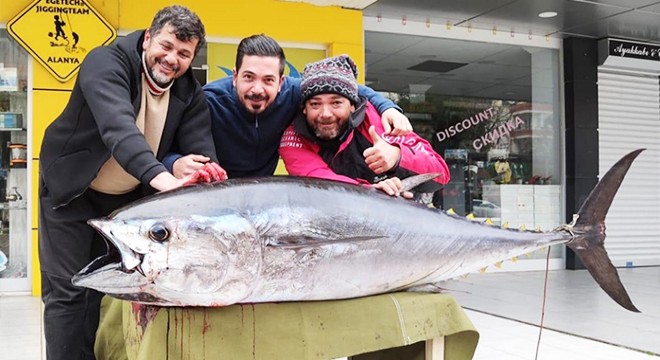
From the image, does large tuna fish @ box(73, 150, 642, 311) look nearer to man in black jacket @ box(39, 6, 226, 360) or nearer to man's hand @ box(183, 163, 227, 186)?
man's hand @ box(183, 163, 227, 186)

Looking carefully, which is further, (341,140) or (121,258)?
(341,140)

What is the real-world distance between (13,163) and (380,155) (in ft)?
18.0

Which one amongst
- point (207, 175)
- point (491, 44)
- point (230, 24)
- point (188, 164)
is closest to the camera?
point (207, 175)

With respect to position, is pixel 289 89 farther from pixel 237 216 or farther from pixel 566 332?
pixel 566 332

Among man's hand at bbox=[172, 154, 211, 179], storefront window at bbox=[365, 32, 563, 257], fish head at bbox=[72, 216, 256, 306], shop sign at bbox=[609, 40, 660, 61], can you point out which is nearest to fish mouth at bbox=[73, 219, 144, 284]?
fish head at bbox=[72, 216, 256, 306]

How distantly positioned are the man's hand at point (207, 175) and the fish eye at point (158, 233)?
26 cm

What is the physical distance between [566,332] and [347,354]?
3331 mm

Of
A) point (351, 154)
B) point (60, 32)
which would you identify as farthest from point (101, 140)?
point (60, 32)

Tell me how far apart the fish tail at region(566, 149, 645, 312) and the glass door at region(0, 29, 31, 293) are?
5.77 metres

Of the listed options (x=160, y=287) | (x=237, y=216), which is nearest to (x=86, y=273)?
(x=160, y=287)

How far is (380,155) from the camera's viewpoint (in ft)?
6.96

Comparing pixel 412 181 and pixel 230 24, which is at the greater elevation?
pixel 230 24

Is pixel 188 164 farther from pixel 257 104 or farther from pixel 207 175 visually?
pixel 257 104

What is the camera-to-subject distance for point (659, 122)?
930 cm
